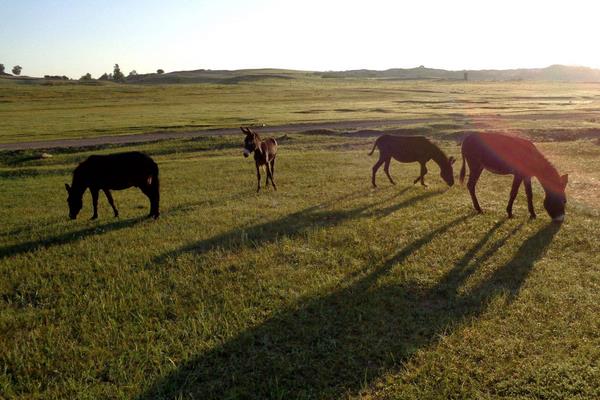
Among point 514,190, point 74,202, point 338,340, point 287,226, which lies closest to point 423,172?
point 514,190

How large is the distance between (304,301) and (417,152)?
1019cm

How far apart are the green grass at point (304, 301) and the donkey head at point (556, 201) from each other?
332 millimetres

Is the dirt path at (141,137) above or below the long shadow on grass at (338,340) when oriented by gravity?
above

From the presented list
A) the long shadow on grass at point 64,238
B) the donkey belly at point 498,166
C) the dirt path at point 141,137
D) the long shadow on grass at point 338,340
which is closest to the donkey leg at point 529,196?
the donkey belly at point 498,166

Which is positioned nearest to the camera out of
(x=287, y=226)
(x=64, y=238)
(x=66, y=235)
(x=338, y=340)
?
(x=338, y=340)

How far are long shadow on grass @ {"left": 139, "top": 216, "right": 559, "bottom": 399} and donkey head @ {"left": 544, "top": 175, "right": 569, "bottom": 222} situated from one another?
3.20 metres

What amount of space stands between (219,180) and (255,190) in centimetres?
286

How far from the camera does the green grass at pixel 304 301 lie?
577cm

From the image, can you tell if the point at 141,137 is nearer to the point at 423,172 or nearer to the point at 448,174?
the point at 423,172

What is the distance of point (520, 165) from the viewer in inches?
473

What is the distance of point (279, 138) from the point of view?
1393 inches

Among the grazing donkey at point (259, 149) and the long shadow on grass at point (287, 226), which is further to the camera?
the grazing donkey at point (259, 149)

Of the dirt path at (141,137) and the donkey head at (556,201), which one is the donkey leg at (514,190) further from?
the dirt path at (141,137)

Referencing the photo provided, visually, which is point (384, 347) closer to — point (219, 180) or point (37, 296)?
point (37, 296)
